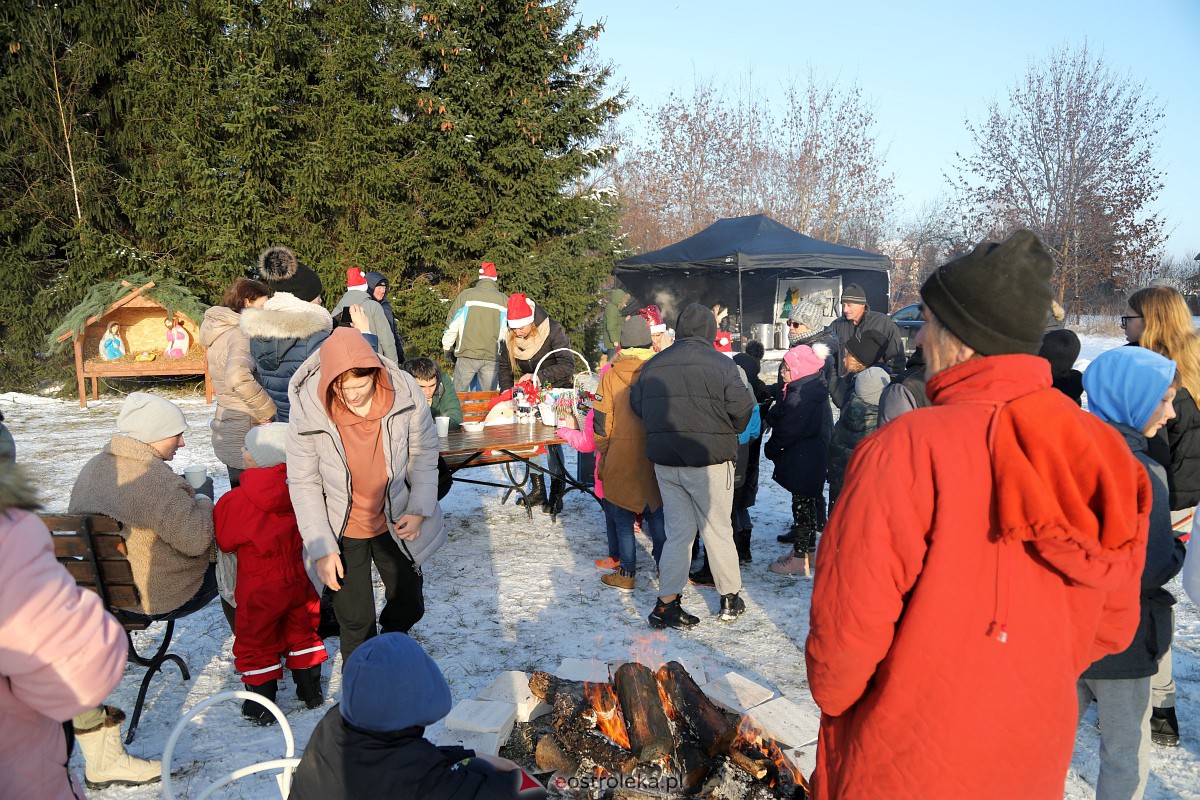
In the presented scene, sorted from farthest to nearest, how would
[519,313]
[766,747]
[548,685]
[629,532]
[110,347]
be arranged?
1. [110,347]
2. [519,313]
3. [629,532]
4. [548,685]
5. [766,747]

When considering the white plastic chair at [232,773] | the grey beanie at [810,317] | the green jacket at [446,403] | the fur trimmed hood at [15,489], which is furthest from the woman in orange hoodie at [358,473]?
the grey beanie at [810,317]

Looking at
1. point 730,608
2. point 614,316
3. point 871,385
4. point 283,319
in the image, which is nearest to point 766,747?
point 730,608

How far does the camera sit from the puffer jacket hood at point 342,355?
10.6ft

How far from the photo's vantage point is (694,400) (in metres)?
4.45

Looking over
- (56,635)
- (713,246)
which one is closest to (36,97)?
(713,246)

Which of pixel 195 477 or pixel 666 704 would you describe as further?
pixel 195 477

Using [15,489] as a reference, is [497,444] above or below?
below

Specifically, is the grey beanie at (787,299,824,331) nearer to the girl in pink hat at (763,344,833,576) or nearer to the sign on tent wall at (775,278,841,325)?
the girl in pink hat at (763,344,833,576)

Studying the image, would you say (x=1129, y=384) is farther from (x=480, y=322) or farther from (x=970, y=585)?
(x=480, y=322)

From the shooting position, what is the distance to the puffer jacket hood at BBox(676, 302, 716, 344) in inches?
179

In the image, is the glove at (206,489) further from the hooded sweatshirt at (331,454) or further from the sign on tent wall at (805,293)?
the sign on tent wall at (805,293)

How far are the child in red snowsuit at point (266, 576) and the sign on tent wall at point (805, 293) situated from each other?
15.2m

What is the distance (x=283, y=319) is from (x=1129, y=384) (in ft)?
14.5

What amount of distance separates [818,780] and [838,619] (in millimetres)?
499
